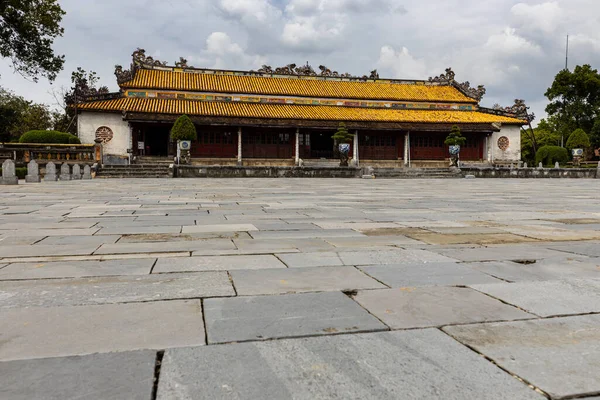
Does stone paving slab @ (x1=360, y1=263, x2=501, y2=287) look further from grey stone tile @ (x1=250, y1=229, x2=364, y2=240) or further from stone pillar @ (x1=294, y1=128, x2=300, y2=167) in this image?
stone pillar @ (x1=294, y1=128, x2=300, y2=167)

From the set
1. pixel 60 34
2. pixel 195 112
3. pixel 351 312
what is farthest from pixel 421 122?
pixel 351 312

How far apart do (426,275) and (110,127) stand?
28008mm

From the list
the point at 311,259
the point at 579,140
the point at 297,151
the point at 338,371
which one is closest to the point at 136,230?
the point at 311,259

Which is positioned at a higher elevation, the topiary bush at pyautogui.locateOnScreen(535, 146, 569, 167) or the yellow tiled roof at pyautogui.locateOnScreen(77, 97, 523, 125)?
the yellow tiled roof at pyautogui.locateOnScreen(77, 97, 523, 125)

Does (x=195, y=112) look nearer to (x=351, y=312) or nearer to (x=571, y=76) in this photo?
(x=351, y=312)

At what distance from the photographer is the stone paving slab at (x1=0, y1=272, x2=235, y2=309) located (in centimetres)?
213

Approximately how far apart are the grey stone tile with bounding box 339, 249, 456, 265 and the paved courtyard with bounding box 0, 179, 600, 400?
22mm

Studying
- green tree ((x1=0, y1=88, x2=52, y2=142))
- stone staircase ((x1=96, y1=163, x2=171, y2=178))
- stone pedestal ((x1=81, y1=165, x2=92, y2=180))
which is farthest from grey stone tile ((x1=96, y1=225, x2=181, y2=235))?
green tree ((x1=0, y1=88, x2=52, y2=142))

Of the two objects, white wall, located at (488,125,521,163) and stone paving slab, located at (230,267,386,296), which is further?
white wall, located at (488,125,521,163)

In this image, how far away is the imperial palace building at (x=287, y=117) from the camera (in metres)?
27.3

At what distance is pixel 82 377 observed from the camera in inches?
52.7

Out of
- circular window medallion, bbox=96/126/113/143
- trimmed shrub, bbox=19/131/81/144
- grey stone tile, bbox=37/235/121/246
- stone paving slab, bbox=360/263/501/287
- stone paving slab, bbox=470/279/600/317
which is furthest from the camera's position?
circular window medallion, bbox=96/126/113/143

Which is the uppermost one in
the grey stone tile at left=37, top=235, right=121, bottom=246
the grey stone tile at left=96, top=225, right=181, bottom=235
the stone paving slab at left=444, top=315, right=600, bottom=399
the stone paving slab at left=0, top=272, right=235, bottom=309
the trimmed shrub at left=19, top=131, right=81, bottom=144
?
the trimmed shrub at left=19, top=131, right=81, bottom=144

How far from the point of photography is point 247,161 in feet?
94.2
